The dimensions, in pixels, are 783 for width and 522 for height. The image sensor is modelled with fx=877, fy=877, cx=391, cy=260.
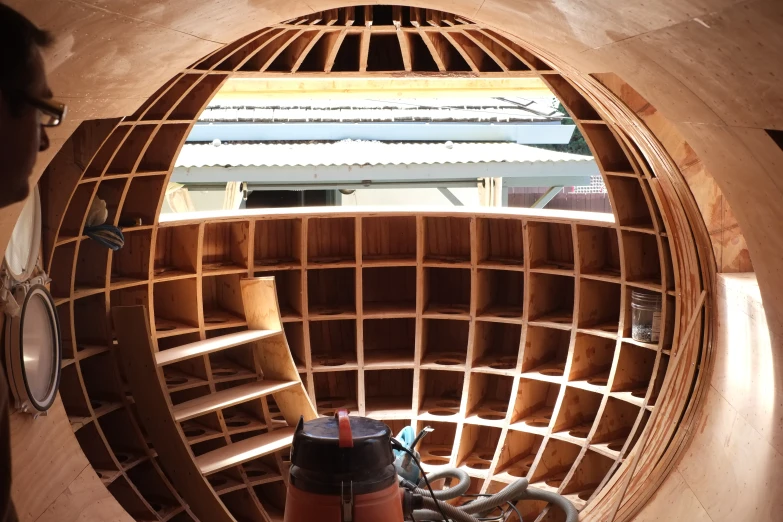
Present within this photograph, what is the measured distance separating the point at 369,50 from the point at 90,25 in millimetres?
3917

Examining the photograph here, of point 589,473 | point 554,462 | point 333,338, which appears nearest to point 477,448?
point 554,462

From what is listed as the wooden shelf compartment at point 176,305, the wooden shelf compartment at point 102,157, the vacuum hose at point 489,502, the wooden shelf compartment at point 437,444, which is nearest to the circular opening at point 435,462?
the wooden shelf compartment at point 437,444

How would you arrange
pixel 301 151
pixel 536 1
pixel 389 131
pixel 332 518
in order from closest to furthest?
pixel 536 1
pixel 332 518
pixel 301 151
pixel 389 131

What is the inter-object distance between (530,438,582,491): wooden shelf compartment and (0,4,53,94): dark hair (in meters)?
6.32

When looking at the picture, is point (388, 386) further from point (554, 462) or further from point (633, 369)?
point (633, 369)

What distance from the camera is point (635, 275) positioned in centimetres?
700

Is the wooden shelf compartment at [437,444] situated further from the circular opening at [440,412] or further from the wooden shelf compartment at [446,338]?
the wooden shelf compartment at [446,338]

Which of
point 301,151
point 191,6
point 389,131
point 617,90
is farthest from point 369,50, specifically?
point 389,131

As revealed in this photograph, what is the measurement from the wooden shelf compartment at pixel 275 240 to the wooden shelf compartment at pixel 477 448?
2428mm

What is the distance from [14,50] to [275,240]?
6.75 metres

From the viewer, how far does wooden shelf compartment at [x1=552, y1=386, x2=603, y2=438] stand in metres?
7.74

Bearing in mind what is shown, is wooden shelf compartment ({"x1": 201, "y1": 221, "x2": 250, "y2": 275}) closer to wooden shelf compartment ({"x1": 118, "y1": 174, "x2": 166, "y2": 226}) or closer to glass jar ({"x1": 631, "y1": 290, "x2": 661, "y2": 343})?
wooden shelf compartment ({"x1": 118, "y1": 174, "x2": 166, "y2": 226})

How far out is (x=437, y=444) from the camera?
350 inches

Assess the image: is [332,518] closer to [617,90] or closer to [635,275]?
[617,90]
